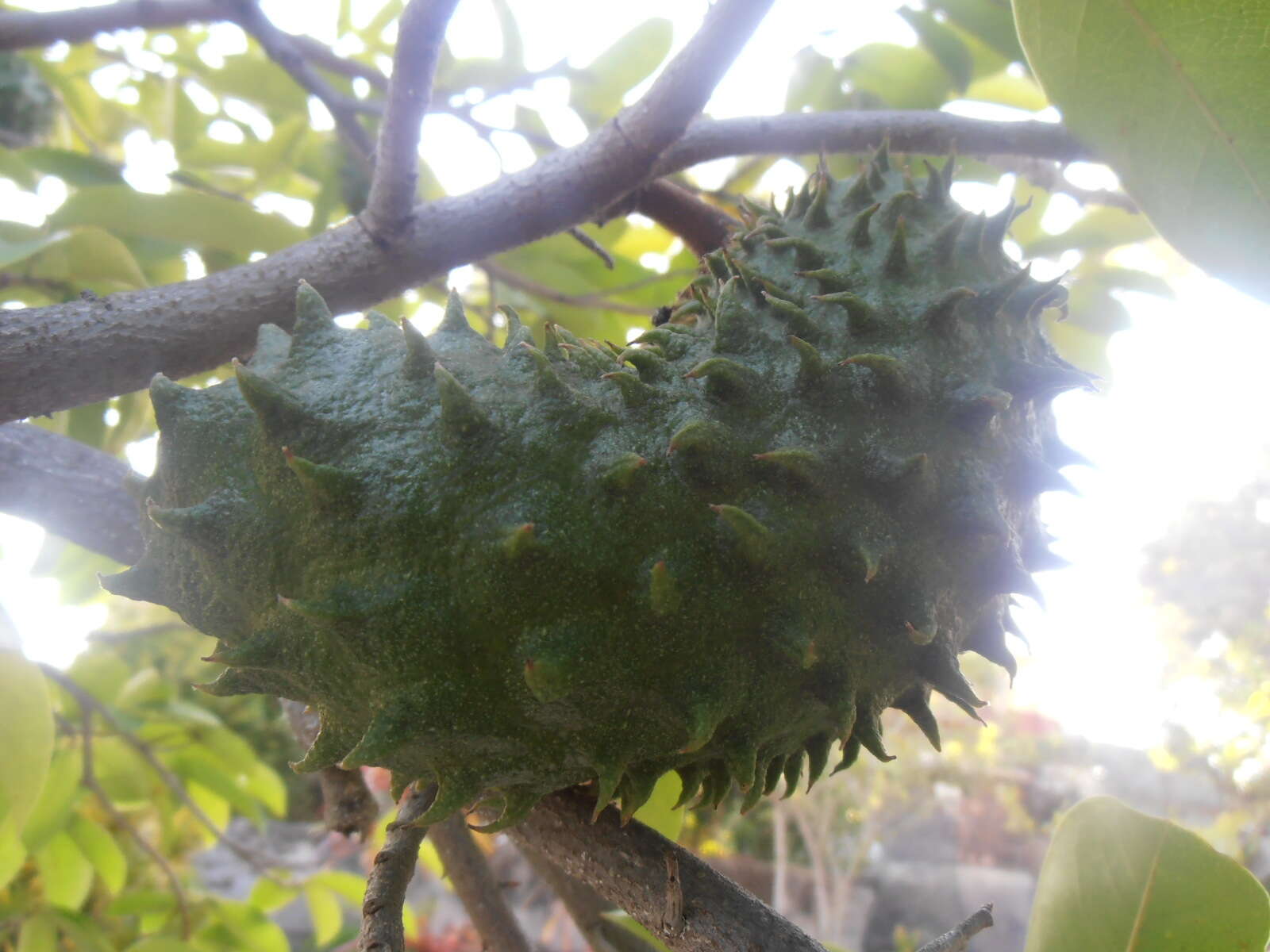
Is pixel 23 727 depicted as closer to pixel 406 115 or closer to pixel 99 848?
pixel 406 115

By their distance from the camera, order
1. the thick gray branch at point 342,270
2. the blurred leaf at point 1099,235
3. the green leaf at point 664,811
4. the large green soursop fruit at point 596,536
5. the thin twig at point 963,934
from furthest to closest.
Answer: the blurred leaf at point 1099,235 < the green leaf at point 664,811 < the thick gray branch at point 342,270 < the thin twig at point 963,934 < the large green soursop fruit at point 596,536

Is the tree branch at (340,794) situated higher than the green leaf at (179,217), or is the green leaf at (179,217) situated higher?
the green leaf at (179,217)

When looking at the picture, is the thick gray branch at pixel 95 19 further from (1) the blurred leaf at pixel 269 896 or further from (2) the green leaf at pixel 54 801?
(1) the blurred leaf at pixel 269 896

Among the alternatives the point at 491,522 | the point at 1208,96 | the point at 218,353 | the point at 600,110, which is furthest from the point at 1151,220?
the point at 600,110

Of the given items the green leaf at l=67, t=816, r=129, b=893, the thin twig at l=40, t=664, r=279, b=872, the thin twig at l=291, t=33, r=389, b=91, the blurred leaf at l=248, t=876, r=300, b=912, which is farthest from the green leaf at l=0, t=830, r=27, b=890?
the thin twig at l=291, t=33, r=389, b=91

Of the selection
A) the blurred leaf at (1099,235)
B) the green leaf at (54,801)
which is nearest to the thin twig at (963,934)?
the blurred leaf at (1099,235)

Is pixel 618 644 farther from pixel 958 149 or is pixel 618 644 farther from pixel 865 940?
pixel 865 940
